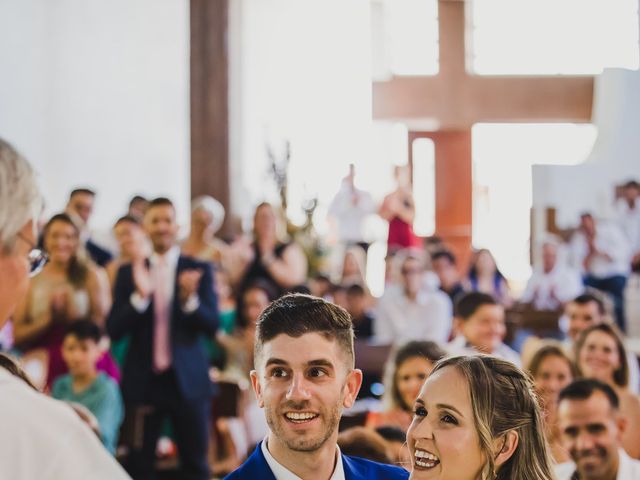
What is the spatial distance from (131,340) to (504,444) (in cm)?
353

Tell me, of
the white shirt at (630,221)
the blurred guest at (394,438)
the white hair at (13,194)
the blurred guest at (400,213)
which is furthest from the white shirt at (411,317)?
the white hair at (13,194)

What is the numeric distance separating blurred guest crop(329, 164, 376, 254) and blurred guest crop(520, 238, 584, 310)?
214cm

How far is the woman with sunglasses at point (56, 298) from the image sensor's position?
17.7ft

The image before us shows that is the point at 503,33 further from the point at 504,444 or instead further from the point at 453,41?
the point at 504,444

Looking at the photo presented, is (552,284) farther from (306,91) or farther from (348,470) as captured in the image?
(348,470)

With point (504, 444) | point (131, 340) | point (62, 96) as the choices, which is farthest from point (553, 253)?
point (504, 444)

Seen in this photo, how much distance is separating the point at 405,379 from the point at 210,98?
592cm

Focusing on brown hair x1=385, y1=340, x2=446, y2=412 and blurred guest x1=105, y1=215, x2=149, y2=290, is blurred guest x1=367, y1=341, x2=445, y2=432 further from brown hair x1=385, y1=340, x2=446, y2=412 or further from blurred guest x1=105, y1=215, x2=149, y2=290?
blurred guest x1=105, y1=215, x2=149, y2=290

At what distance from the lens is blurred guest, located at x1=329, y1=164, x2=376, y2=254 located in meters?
12.5

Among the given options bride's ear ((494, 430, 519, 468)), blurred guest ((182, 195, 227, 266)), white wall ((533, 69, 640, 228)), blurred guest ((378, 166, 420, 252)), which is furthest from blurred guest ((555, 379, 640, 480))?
white wall ((533, 69, 640, 228))

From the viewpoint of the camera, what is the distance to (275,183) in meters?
12.0

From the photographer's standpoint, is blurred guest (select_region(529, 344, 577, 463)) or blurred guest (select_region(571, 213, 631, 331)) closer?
blurred guest (select_region(529, 344, 577, 463))

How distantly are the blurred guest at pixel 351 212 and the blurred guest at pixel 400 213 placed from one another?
58 cm

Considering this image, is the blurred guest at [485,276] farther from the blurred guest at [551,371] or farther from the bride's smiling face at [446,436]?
the bride's smiling face at [446,436]
